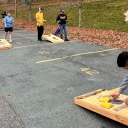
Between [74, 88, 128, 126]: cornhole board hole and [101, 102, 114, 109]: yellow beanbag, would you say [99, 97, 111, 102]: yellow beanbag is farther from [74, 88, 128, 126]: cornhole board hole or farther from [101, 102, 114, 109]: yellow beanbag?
[101, 102, 114, 109]: yellow beanbag

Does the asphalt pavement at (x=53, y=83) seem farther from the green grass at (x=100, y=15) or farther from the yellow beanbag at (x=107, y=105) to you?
the green grass at (x=100, y=15)

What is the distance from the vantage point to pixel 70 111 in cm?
520

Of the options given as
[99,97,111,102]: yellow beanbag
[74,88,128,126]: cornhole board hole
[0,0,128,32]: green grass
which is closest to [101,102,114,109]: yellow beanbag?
[74,88,128,126]: cornhole board hole

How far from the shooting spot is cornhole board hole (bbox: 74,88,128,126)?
441cm

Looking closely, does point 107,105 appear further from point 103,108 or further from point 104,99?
point 104,99

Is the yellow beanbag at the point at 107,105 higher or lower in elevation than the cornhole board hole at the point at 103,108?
higher

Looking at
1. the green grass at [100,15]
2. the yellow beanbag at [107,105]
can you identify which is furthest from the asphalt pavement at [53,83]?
the green grass at [100,15]

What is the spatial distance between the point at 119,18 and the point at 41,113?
16.4 m

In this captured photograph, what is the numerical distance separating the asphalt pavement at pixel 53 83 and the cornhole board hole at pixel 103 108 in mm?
151

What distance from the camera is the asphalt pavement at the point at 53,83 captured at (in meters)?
4.86

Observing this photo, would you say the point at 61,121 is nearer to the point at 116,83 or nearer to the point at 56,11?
the point at 116,83

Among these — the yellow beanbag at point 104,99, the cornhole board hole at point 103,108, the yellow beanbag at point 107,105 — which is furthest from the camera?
the yellow beanbag at point 104,99

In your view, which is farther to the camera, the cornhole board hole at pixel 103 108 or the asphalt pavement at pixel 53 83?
the asphalt pavement at pixel 53 83

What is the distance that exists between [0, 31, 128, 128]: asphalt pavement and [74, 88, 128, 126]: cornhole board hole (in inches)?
5.9
